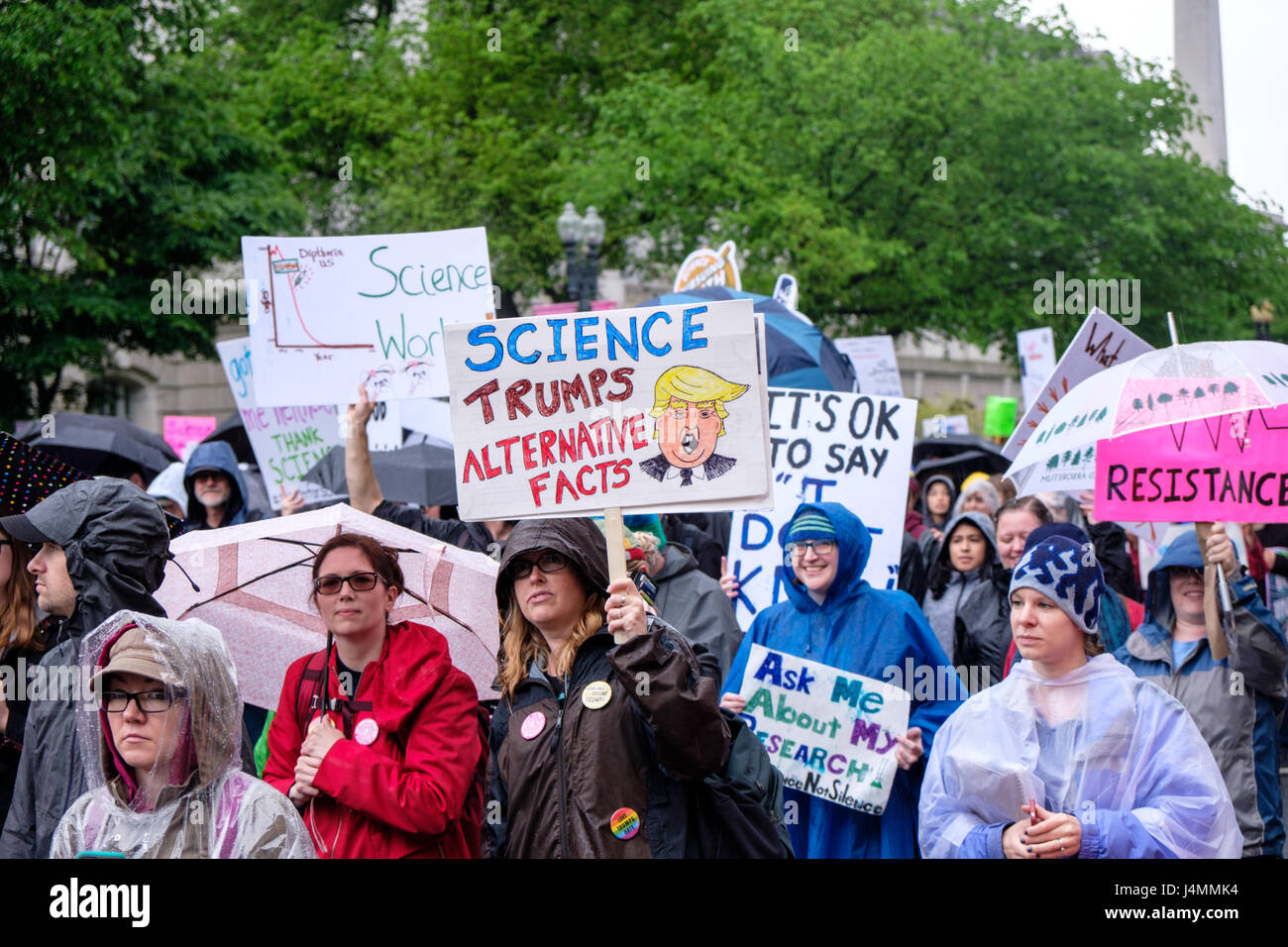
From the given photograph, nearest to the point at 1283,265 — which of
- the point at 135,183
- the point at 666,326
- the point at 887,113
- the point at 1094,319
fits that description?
the point at 887,113

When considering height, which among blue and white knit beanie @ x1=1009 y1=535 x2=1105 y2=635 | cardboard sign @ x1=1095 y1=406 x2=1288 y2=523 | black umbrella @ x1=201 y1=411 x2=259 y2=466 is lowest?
blue and white knit beanie @ x1=1009 y1=535 x2=1105 y2=635

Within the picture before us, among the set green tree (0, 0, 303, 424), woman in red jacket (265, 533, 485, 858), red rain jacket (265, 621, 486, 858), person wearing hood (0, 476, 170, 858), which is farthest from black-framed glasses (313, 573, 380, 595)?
green tree (0, 0, 303, 424)

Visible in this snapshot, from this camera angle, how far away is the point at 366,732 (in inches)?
147

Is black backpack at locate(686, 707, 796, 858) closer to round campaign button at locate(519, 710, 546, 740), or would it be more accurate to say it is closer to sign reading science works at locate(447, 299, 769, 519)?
round campaign button at locate(519, 710, 546, 740)

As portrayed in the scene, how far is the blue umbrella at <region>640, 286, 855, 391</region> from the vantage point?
27.9ft

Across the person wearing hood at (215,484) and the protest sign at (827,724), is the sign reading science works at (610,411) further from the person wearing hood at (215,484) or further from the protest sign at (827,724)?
the person wearing hood at (215,484)

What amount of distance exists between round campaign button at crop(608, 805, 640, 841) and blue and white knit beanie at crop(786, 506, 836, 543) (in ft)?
6.42

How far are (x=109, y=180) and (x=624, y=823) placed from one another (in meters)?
14.3

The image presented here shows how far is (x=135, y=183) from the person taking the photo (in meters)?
18.5

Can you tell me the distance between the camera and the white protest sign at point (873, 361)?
1437 centimetres

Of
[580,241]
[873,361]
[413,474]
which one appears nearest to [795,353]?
[413,474]

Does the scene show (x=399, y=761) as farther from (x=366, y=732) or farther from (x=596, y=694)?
(x=596, y=694)
